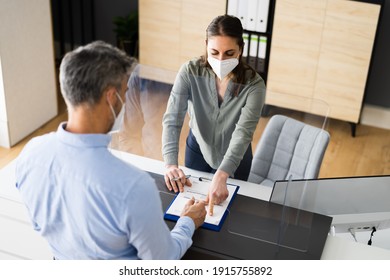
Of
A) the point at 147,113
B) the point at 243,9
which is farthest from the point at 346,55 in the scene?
the point at 147,113

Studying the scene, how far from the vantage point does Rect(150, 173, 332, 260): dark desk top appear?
1.85 metres

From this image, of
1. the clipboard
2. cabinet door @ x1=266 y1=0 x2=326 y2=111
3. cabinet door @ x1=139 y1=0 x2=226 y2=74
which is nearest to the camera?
the clipboard

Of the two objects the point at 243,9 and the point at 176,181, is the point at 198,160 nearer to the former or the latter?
the point at 176,181

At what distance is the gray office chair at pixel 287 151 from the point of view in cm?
243

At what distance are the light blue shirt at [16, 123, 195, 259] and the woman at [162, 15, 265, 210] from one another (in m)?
0.68

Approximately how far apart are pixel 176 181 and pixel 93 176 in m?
0.82

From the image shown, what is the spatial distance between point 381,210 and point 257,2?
2548 millimetres

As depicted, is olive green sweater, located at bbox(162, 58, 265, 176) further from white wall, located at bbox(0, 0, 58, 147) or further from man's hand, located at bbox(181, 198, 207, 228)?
white wall, located at bbox(0, 0, 58, 147)

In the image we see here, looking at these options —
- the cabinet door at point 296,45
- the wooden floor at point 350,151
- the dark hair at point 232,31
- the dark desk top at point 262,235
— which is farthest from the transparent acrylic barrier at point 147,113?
the cabinet door at point 296,45

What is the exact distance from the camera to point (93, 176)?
54.4 inches

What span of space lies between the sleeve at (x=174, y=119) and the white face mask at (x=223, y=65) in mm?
133

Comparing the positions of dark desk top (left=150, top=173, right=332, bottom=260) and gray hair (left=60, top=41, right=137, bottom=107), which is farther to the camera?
dark desk top (left=150, top=173, right=332, bottom=260)

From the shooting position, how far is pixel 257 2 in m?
4.17

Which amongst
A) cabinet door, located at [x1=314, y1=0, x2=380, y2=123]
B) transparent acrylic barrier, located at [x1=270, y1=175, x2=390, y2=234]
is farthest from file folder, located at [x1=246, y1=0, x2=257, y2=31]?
transparent acrylic barrier, located at [x1=270, y1=175, x2=390, y2=234]
